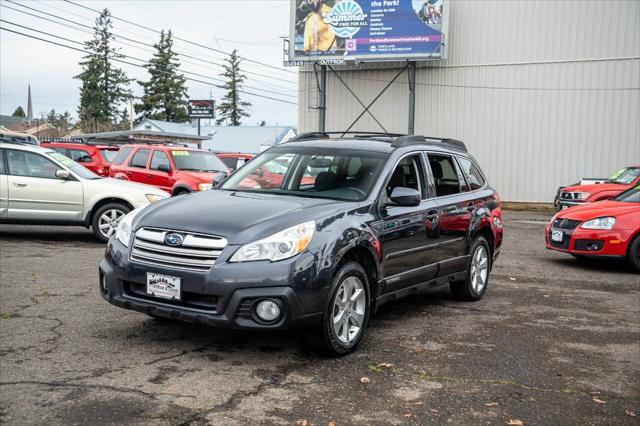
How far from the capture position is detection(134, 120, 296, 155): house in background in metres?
66.4

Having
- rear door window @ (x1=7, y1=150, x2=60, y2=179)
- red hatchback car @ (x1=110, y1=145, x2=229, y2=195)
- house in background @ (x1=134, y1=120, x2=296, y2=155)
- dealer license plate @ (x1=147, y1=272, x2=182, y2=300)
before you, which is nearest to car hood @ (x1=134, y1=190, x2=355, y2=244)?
dealer license plate @ (x1=147, y1=272, x2=182, y2=300)

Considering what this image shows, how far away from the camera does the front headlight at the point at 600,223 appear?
1015cm

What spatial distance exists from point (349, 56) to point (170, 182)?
52.7 feet

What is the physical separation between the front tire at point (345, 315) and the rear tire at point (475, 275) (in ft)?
7.76

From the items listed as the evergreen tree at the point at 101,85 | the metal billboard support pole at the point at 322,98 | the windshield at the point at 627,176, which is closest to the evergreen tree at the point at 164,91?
the evergreen tree at the point at 101,85

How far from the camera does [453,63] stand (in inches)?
1153

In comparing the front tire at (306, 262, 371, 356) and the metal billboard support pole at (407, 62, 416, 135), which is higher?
the metal billboard support pole at (407, 62, 416, 135)

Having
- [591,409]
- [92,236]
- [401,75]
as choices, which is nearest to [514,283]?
[591,409]

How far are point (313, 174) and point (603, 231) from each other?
5.85 meters

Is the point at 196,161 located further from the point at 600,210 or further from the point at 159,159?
the point at 600,210

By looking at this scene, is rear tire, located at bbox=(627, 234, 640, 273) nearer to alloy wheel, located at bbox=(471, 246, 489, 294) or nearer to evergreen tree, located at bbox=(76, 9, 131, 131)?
alloy wheel, located at bbox=(471, 246, 489, 294)

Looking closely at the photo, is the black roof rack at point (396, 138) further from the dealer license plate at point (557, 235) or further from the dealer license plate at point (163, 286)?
the dealer license plate at point (557, 235)

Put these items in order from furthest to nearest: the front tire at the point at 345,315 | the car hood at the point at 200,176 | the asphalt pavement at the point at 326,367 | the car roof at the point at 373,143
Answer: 1. the car hood at the point at 200,176
2. the car roof at the point at 373,143
3. the front tire at the point at 345,315
4. the asphalt pavement at the point at 326,367

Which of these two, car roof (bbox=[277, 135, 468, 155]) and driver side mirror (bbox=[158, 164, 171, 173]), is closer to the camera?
car roof (bbox=[277, 135, 468, 155])
